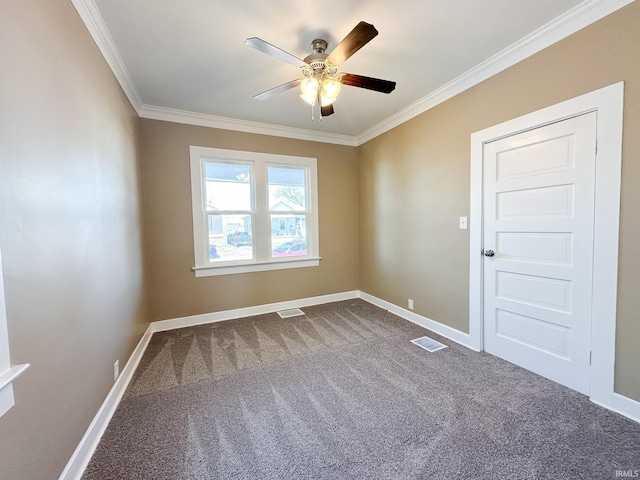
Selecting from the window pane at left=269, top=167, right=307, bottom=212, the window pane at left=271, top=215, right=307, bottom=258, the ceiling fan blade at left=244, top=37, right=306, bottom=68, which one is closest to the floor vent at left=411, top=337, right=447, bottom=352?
the window pane at left=271, top=215, right=307, bottom=258

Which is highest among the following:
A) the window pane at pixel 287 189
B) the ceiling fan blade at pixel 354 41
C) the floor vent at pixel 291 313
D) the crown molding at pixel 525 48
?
the crown molding at pixel 525 48

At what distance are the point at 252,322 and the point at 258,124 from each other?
8.87ft

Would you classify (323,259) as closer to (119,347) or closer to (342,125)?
(342,125)

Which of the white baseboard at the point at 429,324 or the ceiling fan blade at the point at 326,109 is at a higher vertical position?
the ceiling fan blade at the point at 326,109

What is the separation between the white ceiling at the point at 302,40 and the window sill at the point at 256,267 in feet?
6.61

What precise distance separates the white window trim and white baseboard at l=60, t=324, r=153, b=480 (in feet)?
2.10

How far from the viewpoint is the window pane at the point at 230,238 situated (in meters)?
3.47

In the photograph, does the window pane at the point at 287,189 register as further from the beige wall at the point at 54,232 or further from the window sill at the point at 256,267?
the beige wall at the point at 54,232

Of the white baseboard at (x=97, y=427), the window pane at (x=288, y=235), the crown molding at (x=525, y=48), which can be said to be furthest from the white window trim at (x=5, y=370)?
the crown molding at (x=525, y=48)

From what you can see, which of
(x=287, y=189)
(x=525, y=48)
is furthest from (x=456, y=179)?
(x=287, y=189)

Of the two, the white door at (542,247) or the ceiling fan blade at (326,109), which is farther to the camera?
the ceiling fan blade at (326,109)

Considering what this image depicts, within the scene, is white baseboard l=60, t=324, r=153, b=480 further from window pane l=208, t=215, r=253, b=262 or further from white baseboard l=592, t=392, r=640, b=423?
white baseboard l=592, t=392, r=640, b=423

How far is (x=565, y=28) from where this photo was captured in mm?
1802

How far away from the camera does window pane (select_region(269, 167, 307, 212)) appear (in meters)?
3.79
